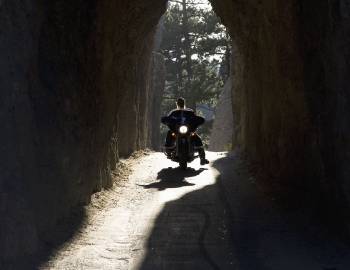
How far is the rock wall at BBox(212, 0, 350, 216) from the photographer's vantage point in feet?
22.7

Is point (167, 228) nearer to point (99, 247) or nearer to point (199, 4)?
point (99, 247)

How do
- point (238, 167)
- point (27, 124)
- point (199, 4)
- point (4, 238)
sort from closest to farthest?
point (4, 238) < point (27, 124) < point (238, 167) < point (199, 4)

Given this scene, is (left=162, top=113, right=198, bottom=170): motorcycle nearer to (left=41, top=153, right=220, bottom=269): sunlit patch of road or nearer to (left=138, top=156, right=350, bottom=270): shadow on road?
(left=41, top=153, right=220, bottom=269): sunlit patch of road

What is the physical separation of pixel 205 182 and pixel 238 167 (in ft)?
Result: 7.84

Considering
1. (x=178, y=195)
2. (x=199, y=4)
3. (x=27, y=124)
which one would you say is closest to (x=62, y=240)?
(x=27, y=124)

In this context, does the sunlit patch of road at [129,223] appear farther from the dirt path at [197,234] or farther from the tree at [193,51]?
the tree at [193,51]

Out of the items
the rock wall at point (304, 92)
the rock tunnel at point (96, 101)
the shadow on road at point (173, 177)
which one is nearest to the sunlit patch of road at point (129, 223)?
the shadow on road at point (173, 177)

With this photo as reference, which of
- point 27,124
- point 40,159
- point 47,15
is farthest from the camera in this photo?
point 47,15

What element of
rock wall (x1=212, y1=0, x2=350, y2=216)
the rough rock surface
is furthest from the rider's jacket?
the rough rock surface

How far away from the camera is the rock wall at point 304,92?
273 inches

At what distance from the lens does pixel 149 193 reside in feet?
36.1

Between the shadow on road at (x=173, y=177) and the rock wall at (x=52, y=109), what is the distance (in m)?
1.10

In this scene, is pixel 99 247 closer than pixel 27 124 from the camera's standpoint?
No

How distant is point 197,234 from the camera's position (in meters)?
7.86
